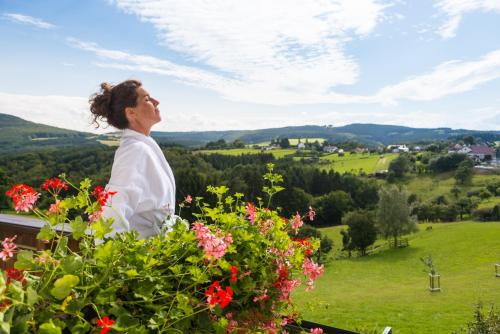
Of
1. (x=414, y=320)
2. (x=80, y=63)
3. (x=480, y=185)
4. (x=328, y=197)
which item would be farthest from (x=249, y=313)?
(x=480, y=185)

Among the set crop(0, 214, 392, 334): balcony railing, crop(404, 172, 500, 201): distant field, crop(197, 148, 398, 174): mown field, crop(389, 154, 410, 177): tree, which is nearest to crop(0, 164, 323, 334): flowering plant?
crop(0, 214, 392, 334): balcony railing

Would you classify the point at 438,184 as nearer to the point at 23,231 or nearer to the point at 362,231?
the point at 362,231

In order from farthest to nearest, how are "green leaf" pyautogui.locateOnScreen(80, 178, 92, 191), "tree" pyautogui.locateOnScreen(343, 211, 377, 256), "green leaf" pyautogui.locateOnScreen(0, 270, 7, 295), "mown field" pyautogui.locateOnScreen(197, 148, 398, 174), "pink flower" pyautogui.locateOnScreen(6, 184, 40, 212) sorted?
"mown field" pyautogui.locateOnScreen(197, 148, 398, 174) → "tree" pyautogui.locateOnScreen(343, 211, 377, 256) → "green leaf" pyautogui.locateOnScreen(80, 178, 92, 191) → "pink flower" pyautogui.locateOnScreen(6, 184, 40, 212) → "green leaf" pyautogui.locateOnScreen(0, 270, 7, 295)

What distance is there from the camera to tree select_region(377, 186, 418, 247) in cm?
4400

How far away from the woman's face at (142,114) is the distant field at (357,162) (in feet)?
282

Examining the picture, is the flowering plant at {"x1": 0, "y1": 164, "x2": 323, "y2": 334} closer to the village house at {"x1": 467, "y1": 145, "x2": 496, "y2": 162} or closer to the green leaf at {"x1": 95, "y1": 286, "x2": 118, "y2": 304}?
the green leaf at {"x1": 95, "y1": 286, "x2": 118, "y2": 304}

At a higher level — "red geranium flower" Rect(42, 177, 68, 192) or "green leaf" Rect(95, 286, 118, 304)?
"red geranium flower" Rect(42, 177, 68, 192)

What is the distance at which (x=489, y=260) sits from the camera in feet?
111

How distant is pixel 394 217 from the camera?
4400cm

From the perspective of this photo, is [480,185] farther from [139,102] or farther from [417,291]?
[139,102]

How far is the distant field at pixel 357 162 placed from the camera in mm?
89938

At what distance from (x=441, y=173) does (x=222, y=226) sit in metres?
92.3

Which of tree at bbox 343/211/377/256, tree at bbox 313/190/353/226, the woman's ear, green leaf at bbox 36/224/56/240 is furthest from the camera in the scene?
tree at bbox 313/190/353/226

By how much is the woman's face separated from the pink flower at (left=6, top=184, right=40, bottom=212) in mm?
1289
